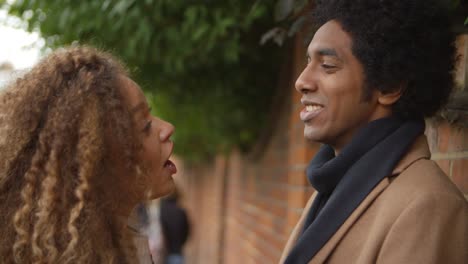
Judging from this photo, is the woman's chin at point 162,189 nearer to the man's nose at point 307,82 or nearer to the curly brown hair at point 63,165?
the curly brown hair at point 63,165

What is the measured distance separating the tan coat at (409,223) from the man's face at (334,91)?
0.21 metres

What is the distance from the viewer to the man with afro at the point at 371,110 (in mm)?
2035

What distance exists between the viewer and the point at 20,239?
6.11 ft

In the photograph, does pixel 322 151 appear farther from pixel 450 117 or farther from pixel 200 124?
pixel 200 124

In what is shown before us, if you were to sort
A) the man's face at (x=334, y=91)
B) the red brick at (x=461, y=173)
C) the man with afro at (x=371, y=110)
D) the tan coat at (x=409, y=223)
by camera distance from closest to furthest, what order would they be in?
the tan coat at (x=409, y=223)
the man with afro at (x=371, y=110)
the man's face at (x=334, y=91)
the red brick at (x=461, y=173)

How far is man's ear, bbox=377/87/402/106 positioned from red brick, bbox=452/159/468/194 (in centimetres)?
37

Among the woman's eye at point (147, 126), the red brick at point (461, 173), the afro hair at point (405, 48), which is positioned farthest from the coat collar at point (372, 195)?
the woman's eye at point (147, 126)

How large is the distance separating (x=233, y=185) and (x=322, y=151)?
6.25 metres

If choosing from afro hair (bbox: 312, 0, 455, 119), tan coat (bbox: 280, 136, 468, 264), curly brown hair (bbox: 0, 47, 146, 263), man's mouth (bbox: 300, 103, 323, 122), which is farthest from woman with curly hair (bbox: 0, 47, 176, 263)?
afro hair (bbox: 312, 0, 455, 119)

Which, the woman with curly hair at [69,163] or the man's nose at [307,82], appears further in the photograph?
the man's nose at [307,82]

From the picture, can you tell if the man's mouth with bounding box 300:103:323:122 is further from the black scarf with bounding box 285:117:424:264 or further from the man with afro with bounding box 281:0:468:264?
the black scarf with bounding box 285:117:424:264

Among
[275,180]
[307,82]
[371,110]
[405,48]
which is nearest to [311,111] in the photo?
[307,82]

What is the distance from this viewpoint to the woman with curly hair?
188cm

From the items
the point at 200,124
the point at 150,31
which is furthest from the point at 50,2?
the point at 200,124
